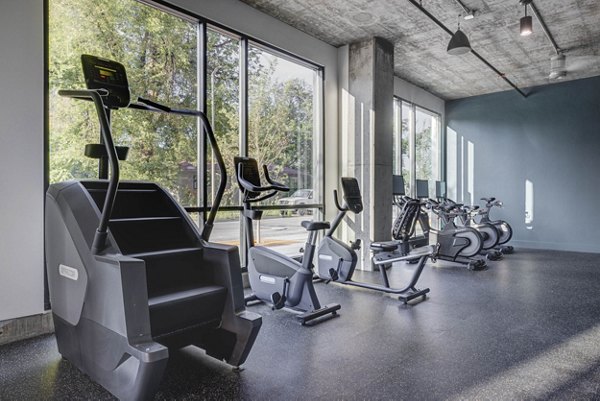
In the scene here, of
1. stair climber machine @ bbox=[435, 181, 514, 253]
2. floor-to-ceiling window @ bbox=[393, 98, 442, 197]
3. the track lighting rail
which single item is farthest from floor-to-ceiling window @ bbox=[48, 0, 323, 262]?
stair climber machine @ bbox=[435, 181, 514, 253]

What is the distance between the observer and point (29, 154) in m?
3.31

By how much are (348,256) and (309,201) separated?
6.06 feet

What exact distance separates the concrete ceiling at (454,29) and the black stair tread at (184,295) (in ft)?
13.4

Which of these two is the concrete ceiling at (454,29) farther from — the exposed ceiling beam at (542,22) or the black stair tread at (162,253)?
the black stair tread at (162,253)

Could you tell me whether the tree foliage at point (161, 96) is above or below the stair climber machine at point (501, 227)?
above

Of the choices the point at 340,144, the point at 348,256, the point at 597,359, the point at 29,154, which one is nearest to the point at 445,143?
the point at 340,144

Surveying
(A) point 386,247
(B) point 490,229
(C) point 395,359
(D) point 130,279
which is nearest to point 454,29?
(A) point 386,247

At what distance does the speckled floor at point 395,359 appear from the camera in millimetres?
2379

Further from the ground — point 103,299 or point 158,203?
point 158,203

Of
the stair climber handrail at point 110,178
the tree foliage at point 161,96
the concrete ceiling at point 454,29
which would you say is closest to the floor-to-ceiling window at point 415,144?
the concrete ceiling at point 454,29

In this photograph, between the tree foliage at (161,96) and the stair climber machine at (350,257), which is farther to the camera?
the stair climber machine at (350,257)

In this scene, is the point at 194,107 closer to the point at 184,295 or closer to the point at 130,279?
the point at 184,295

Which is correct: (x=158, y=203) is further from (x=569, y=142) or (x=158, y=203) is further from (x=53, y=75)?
(x=569, y=142)

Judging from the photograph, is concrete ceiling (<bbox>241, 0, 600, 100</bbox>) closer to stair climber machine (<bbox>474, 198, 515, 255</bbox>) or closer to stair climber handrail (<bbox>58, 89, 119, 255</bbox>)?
stair climber machine (<bbox>474, 198, 515, 255</bbox>)
